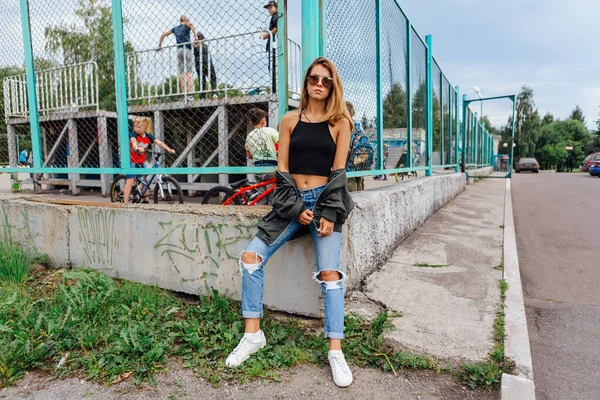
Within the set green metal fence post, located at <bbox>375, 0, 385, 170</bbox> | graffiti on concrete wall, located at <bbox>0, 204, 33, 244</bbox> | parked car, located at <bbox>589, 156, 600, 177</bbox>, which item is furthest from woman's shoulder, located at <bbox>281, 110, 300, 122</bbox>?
parked car, located at <bbox>589, 156, 600, 177</bbox>

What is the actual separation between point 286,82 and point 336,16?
86 centimetres

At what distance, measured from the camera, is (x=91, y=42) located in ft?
13.4

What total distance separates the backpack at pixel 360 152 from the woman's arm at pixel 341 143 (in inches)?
60.2

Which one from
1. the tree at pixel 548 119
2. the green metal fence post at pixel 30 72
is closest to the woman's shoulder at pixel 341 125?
the green metal fence post at pixel 30 72

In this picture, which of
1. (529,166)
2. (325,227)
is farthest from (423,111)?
(529,166)

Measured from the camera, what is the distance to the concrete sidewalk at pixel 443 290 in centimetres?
247

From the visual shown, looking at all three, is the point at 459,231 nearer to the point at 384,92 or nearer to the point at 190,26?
Answer: the point at 384,92

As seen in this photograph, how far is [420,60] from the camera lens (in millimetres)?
6609

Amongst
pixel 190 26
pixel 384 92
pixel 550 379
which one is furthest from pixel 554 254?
pixel 190 26

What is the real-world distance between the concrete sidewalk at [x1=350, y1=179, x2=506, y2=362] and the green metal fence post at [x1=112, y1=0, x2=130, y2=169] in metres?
2.42

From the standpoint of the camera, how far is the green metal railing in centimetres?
304

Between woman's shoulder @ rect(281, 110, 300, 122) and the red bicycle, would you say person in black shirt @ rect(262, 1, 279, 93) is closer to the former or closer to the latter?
woman's shoulder @ rect(281, 110, 300, 122)

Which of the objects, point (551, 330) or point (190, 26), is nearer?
point (551, 330)

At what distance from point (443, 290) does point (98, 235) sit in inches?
115
